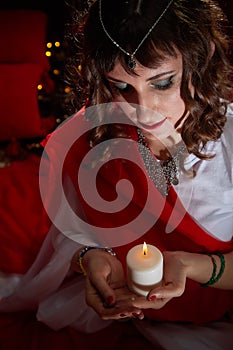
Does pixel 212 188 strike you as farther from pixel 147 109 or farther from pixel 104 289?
pixel 104 289

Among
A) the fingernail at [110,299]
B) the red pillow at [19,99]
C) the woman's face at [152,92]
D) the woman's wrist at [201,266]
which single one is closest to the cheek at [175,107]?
the woman's face at [152,92]

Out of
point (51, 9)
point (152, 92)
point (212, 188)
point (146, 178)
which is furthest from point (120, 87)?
point (51, 9)

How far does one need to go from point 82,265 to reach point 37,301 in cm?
27

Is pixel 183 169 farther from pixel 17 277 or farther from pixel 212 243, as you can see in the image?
pixel 17 277

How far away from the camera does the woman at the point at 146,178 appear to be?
98 centimetres

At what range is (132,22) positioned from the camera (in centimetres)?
95

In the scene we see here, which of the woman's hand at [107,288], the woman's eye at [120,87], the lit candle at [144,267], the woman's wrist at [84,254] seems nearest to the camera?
the lit candle at [144,267]

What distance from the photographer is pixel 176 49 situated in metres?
0.99

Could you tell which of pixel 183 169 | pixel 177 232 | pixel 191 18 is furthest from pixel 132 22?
pixel 177 232

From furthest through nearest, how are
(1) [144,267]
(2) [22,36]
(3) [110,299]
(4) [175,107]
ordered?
(2) [22,36] < (4) [175,107] < (3) [110,299] < (1) [144,267]

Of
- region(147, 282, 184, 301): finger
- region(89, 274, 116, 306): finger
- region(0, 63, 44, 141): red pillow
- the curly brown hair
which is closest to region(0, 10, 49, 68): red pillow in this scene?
region(0, 63, 44, 141): red pillow

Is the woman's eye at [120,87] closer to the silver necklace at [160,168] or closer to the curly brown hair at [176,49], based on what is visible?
the curly brown hair at [176,49]

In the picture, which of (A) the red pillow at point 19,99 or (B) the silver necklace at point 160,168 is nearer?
(B) the silver necklace at point 160,168

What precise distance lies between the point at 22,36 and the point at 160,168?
0.98 m
